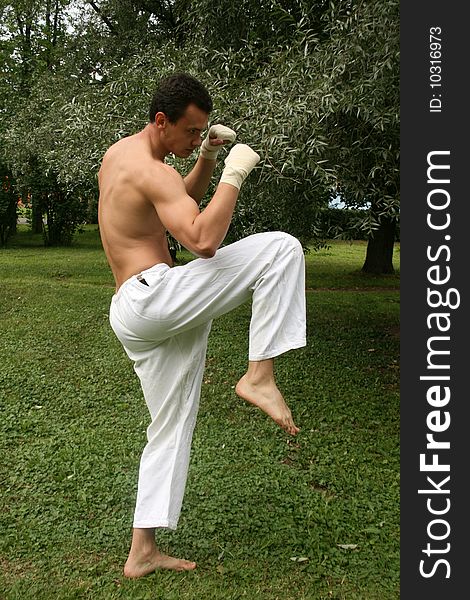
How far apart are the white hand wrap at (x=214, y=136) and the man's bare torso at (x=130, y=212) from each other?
1.05ft

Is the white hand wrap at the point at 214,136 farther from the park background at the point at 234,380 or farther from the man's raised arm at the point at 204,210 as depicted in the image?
the park background at the point at 234,380

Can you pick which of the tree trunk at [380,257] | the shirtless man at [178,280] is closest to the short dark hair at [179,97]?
the shirtless man at [178,280]

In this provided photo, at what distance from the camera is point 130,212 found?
9.63ft

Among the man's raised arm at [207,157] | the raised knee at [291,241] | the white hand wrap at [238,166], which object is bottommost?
the raised knee at [291,241]

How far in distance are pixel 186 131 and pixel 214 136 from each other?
26 cm

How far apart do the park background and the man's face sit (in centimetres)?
206

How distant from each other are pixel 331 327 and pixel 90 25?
657cm

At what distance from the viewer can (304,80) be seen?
535 centimetres

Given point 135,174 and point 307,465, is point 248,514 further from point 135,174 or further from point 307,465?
point 135,174

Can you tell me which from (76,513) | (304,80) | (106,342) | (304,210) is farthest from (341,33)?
(106,342)

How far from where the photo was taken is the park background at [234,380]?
3531 millimetres

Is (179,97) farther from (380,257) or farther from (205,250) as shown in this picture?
(380,257)

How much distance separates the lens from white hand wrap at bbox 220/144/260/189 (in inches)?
105

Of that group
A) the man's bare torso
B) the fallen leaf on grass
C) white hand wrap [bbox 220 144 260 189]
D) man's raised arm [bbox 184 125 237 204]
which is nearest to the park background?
the fallen leaf on grass
